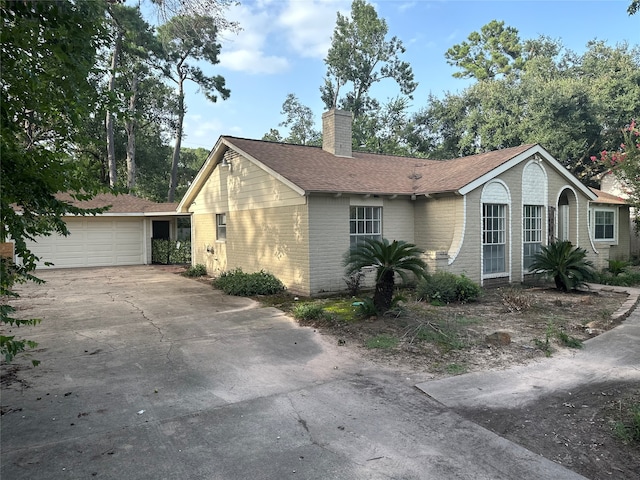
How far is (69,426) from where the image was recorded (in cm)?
397

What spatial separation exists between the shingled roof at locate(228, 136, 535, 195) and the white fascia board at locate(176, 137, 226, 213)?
1024 mm

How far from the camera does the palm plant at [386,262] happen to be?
7969 mm

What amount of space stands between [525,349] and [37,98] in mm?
6923

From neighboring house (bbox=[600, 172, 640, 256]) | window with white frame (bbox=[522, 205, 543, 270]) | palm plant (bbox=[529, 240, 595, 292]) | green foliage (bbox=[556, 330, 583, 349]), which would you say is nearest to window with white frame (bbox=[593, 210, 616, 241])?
neighboring house (bbox=[600, 172, 640, 256])

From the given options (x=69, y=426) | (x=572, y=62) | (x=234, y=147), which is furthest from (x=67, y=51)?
(x=572, y=62)

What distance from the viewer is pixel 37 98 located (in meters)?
3.30

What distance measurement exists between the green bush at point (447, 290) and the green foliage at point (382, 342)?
3.28 metres

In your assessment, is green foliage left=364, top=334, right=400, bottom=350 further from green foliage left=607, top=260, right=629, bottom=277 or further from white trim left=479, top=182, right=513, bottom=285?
green foliage left=607, top=260, right=629, bottom=277

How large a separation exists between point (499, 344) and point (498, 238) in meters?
7.07

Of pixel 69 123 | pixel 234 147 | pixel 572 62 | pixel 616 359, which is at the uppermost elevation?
pixel 572 62

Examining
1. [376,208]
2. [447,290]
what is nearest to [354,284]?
[447,290]

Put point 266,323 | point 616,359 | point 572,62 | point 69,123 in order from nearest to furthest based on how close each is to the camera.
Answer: point 69,123
point 616,359
point 266,323
point 572,62

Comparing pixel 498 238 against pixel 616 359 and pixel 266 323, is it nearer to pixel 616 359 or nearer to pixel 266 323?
pixel 616 359

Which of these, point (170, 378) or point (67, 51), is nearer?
point (67, 51)
